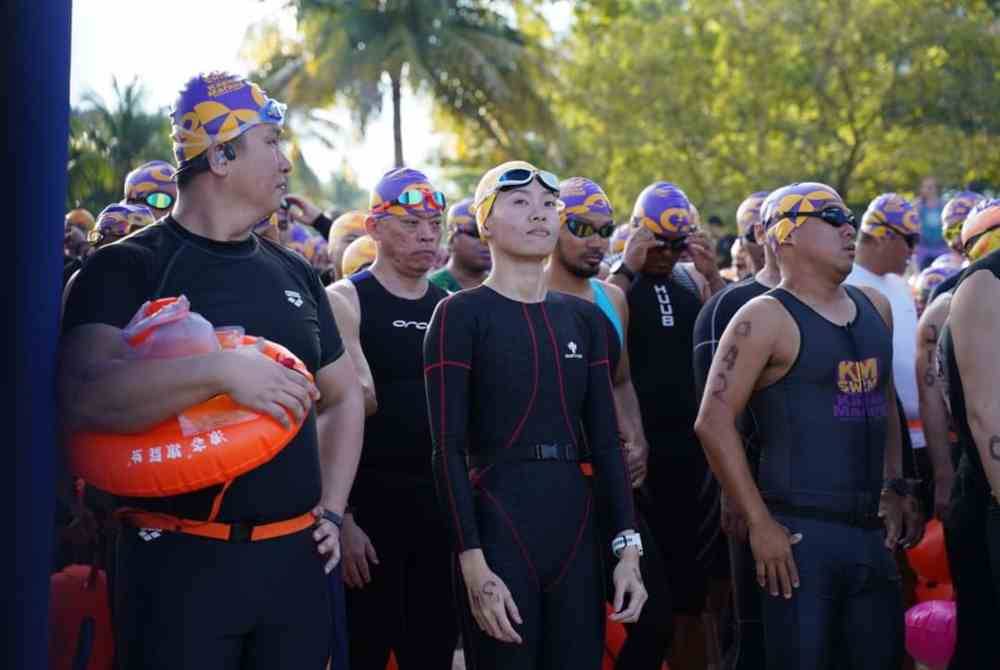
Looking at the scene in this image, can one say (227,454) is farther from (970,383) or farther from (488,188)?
(970,383)

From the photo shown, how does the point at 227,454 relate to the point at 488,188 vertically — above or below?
below

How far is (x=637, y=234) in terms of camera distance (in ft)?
25.6

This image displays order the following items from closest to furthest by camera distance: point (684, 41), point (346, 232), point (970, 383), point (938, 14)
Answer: point (970, 383)
point (346, 232)
point (938, 14)
point (684, 41)

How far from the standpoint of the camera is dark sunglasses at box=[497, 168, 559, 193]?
5293mm

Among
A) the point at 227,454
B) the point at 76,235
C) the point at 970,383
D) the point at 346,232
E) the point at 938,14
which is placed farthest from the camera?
the point at 938,14

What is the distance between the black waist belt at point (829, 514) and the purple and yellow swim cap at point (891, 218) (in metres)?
3.45

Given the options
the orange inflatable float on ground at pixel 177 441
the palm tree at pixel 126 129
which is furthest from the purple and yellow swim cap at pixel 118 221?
the palm tree at pixel 126 129

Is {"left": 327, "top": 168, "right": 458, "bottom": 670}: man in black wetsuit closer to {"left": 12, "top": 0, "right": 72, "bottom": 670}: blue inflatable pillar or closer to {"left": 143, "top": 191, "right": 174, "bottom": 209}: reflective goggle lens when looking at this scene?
{"left": 143, "top": 191, "right": 174, "bottom": 209}: reflective goggle lens

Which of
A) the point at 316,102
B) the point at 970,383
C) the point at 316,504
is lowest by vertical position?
the point at 316,504

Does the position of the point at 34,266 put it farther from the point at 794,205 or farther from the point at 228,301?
the point at 794,205

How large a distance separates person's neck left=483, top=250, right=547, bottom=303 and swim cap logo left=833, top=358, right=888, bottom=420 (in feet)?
4.24

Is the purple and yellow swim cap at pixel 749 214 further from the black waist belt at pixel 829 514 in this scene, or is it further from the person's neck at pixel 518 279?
the person's neck at pixel 518 279

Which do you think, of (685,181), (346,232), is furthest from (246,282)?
(685,181)

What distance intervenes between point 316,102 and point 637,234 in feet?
93.5
